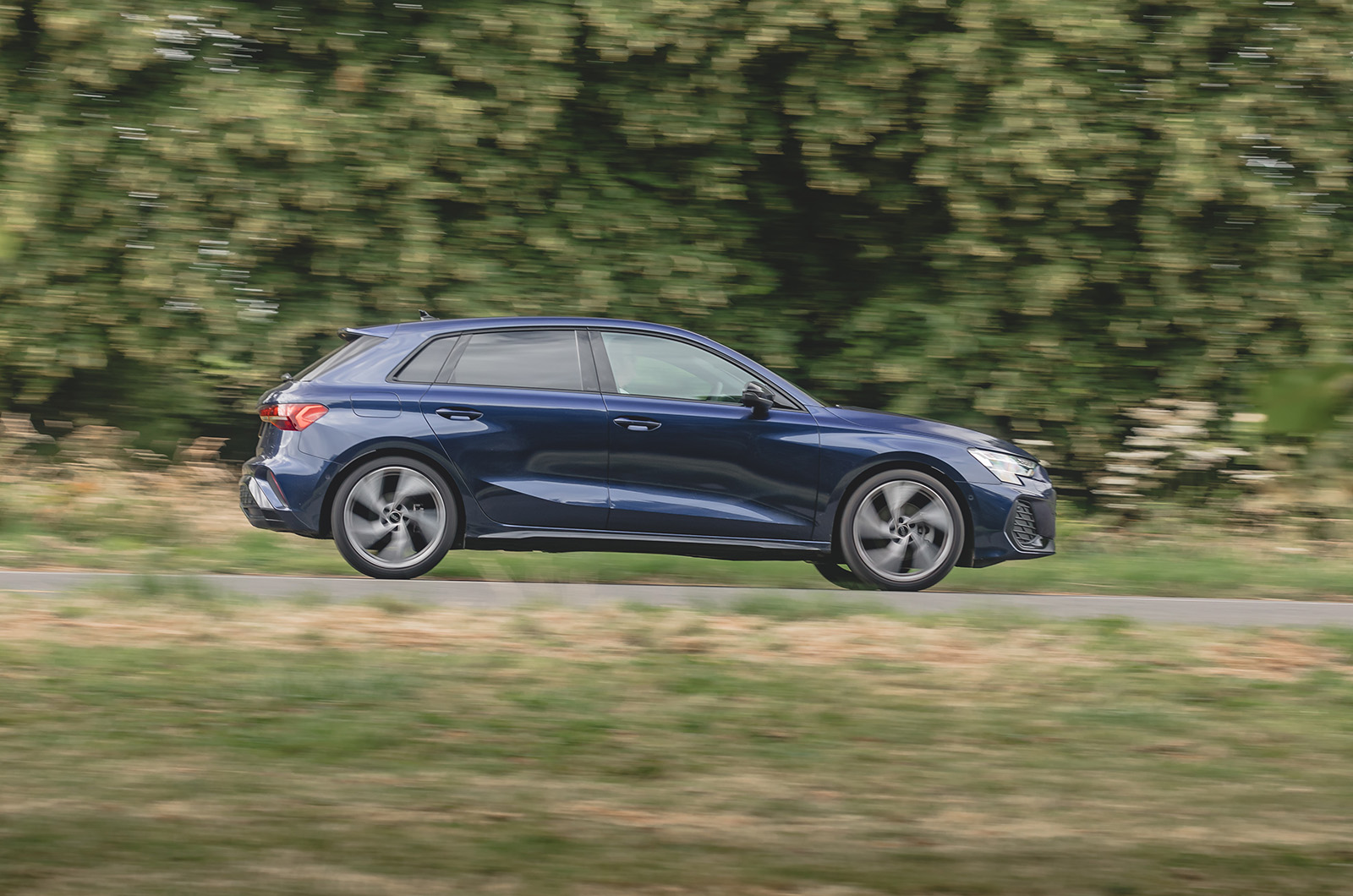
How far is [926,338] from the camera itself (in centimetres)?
1275

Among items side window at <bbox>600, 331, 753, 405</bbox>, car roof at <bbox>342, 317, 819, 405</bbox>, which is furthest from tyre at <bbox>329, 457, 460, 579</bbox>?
side window at <bbox>600, 331, 753, 405</bbox>

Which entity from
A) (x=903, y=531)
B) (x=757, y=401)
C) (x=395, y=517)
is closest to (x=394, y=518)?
(x=395, y=517)

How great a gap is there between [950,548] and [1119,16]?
500cm

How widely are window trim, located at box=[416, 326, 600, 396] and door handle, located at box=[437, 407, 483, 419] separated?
185mm

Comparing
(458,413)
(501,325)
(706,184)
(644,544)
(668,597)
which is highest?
(706,184)

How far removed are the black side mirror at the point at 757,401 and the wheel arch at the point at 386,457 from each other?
5.73 feet

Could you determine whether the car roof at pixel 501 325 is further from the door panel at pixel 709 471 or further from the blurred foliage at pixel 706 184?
the blurred foliage at pixel 706 184

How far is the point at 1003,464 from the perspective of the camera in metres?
9.25

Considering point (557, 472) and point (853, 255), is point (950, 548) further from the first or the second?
point (853, 255)

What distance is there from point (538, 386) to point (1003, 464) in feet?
9.22

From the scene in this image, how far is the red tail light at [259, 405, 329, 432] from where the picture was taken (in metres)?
8.95

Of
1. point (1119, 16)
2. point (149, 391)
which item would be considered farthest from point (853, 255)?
point (149, 391)

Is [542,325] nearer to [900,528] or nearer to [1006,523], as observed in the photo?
[900,528]

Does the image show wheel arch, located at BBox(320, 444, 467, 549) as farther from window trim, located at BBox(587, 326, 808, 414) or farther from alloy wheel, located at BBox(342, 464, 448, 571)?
window trim, located at BBox(587, 326, 808, 414)
